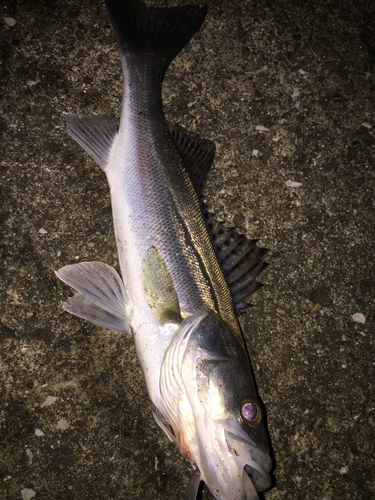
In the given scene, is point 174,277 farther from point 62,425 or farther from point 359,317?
point 359,317

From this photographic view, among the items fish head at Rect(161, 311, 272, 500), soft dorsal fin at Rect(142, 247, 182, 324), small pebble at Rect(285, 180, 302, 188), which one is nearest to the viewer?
fish head at Rect(161, 311, 272, 500)

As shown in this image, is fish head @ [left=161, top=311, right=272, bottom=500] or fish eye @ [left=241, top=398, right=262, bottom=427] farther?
fish eye @ [left=241, top=398, right=262, bottom=427]

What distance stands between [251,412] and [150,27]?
9.10 ft

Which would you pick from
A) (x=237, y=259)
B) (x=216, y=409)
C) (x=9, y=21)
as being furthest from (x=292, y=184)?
(x=9, y=21)

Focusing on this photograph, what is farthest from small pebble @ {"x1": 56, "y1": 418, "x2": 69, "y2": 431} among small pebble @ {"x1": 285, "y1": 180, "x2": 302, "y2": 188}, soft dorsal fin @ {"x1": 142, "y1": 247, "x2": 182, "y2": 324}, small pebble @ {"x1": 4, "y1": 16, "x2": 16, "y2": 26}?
small pebble @ {"x1": 4, "y1": 16, "x2": 16, "y2": 26}

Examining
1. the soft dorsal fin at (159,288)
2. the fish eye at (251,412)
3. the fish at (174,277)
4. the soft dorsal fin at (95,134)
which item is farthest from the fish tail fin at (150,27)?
the fish eye at (251,412)

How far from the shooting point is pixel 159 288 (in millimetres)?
2156

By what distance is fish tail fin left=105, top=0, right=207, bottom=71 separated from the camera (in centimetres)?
267

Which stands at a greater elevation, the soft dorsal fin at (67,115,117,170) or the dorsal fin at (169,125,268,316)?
the soft dorsal fin at (67,115,117,170)

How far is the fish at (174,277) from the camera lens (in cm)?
187

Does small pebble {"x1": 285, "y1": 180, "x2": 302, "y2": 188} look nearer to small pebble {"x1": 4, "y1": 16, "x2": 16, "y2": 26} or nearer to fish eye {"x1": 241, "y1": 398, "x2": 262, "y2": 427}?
fish eye {"x1": 241, "y1": 398, "x2": 262, "y2": 427}

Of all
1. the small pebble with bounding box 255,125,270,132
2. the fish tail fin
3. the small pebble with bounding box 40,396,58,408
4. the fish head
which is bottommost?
the small pebble with bounding box 40,396,58,408

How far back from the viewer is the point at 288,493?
257cm

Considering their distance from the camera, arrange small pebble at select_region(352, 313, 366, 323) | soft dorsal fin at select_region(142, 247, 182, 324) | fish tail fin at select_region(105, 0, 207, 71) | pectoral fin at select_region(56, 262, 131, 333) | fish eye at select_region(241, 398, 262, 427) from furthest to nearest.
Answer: small pebble at select_region(352, 313, 366, 323), fish tail fin at select_region(105, 0, 207, 71), pectoral fin at select_region(56, 262, 131, 333), soft dorsal fin at select_region(142, 247, 182, 324), fish eye at select_region(241, 398, 262, 427)
